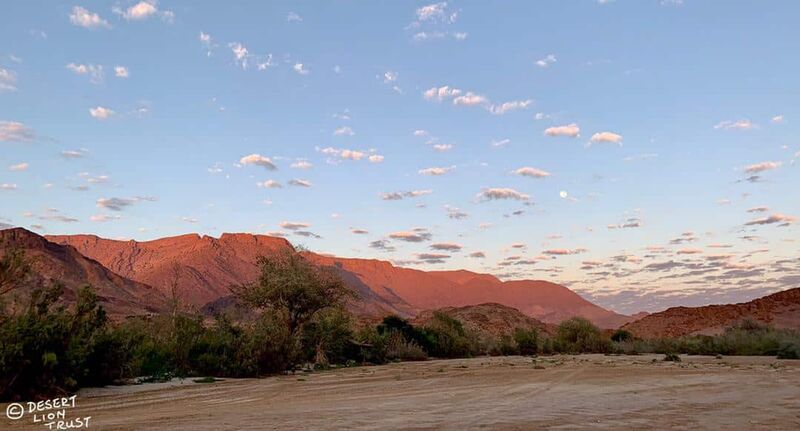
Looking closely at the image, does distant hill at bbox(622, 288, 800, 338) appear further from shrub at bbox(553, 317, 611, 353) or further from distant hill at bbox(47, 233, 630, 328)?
shrub at bbox(553, 317, 611, 353)

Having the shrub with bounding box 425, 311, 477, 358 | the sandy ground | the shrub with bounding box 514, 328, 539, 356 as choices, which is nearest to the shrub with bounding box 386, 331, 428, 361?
the shrub with bounding box 425, 311, 477, 358

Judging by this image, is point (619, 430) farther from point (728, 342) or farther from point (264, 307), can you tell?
point (728, 342)

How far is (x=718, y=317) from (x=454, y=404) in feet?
223

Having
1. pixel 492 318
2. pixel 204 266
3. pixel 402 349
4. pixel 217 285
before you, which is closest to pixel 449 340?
pixel 402 349

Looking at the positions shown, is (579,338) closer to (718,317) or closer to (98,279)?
(718,317)

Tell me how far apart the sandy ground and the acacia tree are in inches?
328

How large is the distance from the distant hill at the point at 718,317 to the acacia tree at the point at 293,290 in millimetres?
48727

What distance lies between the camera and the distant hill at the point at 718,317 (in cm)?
6175

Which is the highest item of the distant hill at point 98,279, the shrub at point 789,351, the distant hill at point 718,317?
the distant hill at point 98,279

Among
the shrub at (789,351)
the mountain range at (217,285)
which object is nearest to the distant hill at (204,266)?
the mountain range at (217,285)

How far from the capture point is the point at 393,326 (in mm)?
36344

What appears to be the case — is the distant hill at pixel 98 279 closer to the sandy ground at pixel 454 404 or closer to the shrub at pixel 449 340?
the shrub at pixel 449 340

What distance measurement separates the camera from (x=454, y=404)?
1051cm

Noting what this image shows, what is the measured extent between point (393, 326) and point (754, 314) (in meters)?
48.6
